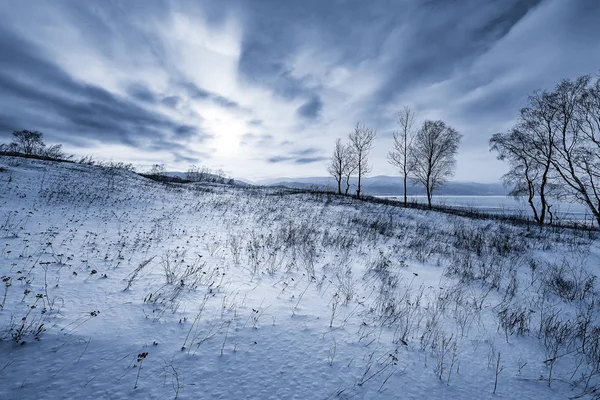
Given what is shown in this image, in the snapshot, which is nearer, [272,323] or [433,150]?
[272,323]

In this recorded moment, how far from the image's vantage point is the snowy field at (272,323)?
2217 millimetres

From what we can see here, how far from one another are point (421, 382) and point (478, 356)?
1.13 metres

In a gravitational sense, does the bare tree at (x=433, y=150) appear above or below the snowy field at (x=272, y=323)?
above

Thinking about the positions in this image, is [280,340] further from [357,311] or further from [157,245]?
[157,245]

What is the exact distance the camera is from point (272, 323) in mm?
3174

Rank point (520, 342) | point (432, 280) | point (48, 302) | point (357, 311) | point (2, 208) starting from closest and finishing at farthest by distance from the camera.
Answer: point (48, 302) → point (520, 342) → point (357, 311) → point (432, 280) → point (2, 208)

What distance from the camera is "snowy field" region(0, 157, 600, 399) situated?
7.27ft

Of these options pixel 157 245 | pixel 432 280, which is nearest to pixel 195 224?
pixel 157 245

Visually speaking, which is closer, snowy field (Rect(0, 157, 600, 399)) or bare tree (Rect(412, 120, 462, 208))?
snowy field (Rect(0, 157, 600, 399))

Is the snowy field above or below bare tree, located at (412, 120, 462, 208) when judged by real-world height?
below

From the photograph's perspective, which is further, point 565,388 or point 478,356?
point 478,356

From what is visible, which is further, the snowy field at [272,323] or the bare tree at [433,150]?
the bare tree at [433,150]

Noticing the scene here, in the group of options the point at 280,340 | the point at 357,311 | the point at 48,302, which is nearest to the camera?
the point at 280,340

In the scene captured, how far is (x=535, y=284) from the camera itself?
5824 mm
